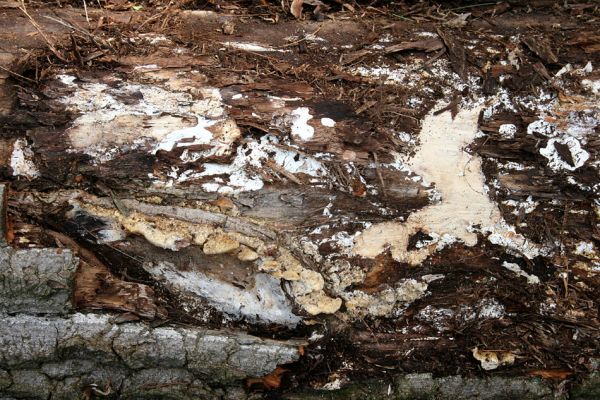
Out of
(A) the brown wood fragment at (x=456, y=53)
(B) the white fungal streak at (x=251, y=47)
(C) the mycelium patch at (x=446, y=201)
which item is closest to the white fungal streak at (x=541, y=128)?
(C) the mycelium patch at (x=446, y=201)

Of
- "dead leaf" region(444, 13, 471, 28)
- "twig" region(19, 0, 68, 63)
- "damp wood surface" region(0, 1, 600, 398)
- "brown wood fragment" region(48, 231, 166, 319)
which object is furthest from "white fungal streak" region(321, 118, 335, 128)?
"twig" region(19, 0, 68, 63)

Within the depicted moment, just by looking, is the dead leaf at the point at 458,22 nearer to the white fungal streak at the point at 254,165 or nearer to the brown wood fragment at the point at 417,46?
the brown wood fragment at the point at 417,46

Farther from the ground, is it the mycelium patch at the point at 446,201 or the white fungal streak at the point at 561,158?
the white fungal streak at the point at 561,158

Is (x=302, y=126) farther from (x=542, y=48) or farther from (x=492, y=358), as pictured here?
(x=492, y=358)

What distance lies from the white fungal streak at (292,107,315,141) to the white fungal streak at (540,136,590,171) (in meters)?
1.14

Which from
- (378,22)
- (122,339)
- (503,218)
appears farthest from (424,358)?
(378,22)

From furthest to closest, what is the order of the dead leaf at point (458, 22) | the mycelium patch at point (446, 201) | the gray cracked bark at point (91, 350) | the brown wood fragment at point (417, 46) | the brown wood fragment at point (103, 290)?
the dead leaf at point (458, 22) → the brown wood fragment at point (417, 46) → the mycelium patch at point (446, 201) → the brown wood fragment at point (103, 290) → the gray cracked bark at point (91, 350)

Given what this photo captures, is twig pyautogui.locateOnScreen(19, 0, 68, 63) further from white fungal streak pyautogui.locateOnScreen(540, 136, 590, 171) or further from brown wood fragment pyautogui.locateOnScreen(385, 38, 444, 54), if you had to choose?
white fungal streak pyautogui.locateOnScreen(540, 136, 590, 171)

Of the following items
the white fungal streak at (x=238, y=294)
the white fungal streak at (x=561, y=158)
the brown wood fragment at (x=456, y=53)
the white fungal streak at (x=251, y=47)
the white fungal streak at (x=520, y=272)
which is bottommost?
the white fungal streak at (x=238, y=294)

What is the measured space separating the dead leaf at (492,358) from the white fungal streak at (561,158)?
957 mm

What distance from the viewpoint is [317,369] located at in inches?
108

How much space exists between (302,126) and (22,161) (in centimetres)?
130

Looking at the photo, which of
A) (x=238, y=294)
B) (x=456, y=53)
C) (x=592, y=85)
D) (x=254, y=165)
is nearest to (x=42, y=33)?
(x=254, y=165)

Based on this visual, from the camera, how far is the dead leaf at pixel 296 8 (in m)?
3.00
